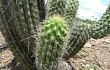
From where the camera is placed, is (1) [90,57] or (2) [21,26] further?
(1) [90,57]

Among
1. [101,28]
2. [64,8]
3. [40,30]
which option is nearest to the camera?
[40,30]

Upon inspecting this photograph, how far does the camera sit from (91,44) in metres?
5.86

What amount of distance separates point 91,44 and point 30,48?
226 cm

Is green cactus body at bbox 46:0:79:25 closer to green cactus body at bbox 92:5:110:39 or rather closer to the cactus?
the cactus

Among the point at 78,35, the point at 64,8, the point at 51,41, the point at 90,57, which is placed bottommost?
the point at 90,57

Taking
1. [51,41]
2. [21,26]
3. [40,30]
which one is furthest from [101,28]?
[51,41]

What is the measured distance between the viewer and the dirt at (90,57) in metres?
4.86

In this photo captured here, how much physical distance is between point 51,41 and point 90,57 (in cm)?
237

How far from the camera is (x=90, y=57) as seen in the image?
5234 millimetres

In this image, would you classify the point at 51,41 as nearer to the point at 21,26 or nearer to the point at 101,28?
the point at 21,26

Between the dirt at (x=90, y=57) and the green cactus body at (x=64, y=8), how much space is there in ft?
2.66

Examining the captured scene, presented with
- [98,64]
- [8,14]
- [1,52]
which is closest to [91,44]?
[98,64]

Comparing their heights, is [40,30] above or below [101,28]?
above

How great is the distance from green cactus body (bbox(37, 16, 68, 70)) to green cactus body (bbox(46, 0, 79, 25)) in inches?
36.6
